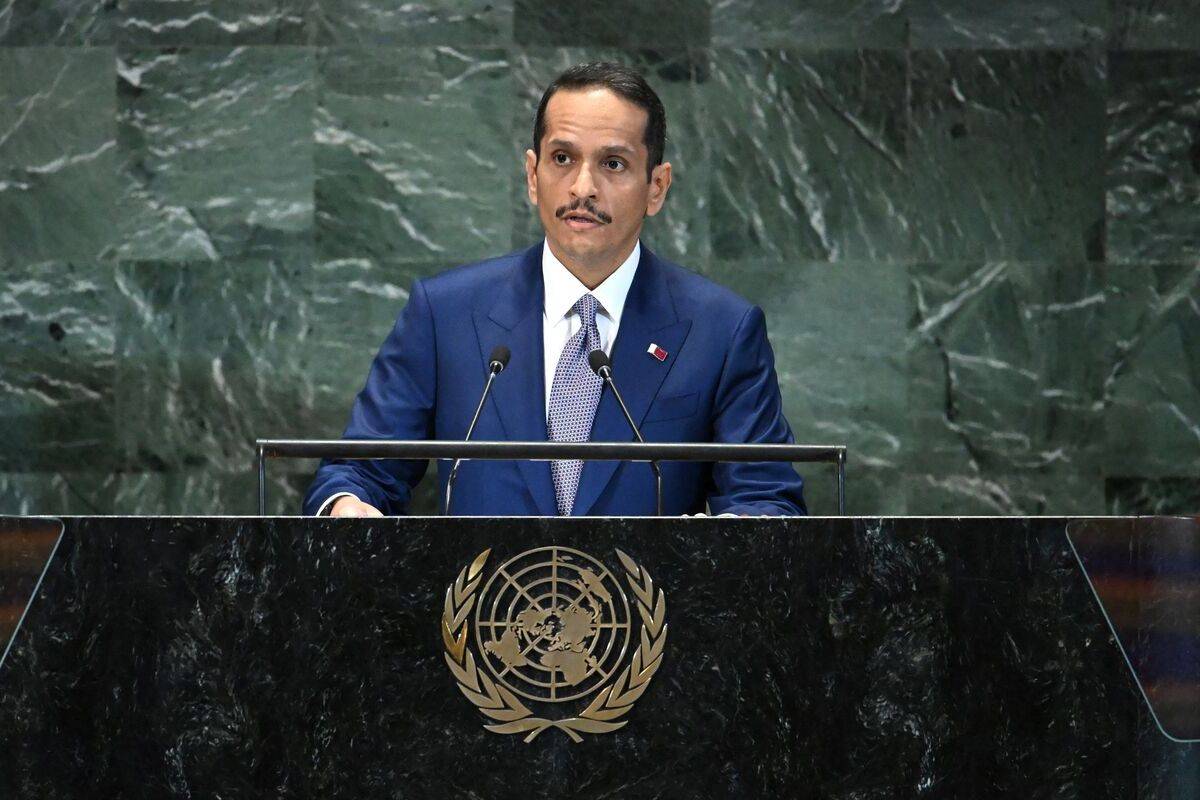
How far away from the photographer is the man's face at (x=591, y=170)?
3.41 m

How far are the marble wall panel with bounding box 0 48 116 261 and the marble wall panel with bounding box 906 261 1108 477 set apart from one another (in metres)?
2.55

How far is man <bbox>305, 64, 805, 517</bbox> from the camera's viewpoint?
3301 mm

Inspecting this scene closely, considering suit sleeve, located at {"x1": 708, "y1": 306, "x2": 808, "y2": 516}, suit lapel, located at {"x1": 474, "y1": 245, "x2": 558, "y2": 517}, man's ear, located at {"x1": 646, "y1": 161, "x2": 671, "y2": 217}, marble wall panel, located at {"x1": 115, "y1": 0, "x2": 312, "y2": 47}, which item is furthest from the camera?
marble wall panel, located at {"x1": 115, "y1": 0, "x2": 312, "y2": 47}

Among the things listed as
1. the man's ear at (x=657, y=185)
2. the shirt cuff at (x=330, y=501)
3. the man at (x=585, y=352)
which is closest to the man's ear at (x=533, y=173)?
the man at (x=585, y=352)

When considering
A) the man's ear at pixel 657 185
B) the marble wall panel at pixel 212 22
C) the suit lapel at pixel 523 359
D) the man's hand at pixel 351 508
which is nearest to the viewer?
the man's hand at pixel 351 508

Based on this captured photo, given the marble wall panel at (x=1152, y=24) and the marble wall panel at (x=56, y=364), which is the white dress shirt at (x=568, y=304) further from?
the marble wall panel at (x=1152, y=24)

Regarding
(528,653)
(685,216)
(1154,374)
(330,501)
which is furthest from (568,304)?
(1154,374)

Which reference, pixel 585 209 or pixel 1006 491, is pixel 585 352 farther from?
pixel 1006 491

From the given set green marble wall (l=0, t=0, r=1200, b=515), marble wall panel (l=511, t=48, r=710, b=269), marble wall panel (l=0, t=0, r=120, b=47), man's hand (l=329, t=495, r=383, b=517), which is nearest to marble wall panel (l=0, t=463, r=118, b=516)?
green marble wall (l=0, t=0, r=1200, b=515)

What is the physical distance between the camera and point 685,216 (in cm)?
498

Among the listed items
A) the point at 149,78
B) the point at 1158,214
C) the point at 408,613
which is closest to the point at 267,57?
the point at 149,78

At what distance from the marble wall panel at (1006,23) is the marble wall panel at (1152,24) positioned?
4 cm

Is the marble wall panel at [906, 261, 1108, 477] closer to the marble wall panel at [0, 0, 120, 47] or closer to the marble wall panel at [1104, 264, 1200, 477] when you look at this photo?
the marble wall panel at [1104, 264, 1200, 477]

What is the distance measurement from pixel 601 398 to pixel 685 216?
69.0 inches
